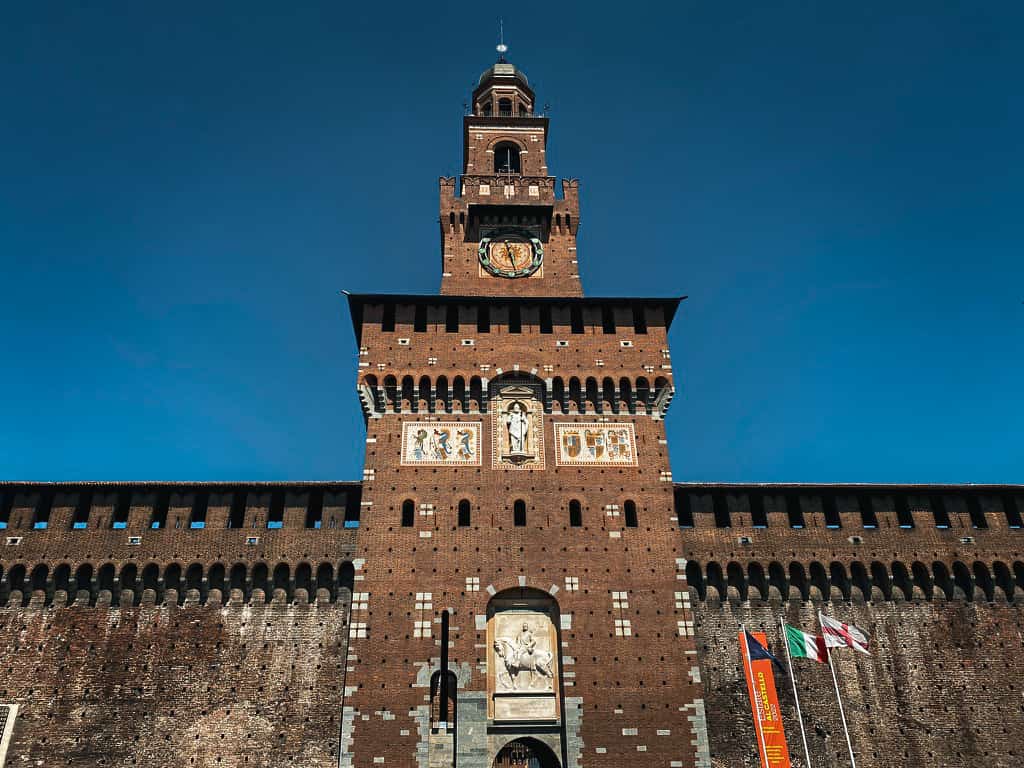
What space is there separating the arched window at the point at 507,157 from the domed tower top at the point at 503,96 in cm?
178

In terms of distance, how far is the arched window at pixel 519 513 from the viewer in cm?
2841

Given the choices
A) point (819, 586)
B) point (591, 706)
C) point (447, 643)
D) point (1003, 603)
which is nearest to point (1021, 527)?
point (1003, 603)

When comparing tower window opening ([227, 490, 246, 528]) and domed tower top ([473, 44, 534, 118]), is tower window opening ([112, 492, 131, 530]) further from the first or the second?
domed tower top ([473, 44, 534, 118])

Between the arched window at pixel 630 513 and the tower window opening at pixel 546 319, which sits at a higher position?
the tower window opening at pixel 546 319

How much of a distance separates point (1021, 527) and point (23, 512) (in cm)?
3627

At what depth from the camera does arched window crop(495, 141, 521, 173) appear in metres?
38.6

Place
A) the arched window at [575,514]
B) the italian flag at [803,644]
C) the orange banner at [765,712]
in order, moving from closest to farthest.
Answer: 1. the orange banner at [765,712]
2. the italian flag at [803,644]
3. the arched window at [575,514]

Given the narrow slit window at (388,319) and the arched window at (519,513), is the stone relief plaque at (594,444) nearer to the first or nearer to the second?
the arched window at (519,513)

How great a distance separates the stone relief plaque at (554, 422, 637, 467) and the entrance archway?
29.4ft

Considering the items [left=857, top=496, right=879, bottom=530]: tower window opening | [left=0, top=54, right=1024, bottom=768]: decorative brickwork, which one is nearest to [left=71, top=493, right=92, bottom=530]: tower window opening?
[left=0, top=54, right=1024, bottom=768]: decorative brickwork

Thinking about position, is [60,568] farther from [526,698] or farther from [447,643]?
[526,698]

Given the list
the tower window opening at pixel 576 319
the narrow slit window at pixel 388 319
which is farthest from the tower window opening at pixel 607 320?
the narrow slit window at pixel 388 319

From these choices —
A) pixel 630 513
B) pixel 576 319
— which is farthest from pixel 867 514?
pixel 576 319

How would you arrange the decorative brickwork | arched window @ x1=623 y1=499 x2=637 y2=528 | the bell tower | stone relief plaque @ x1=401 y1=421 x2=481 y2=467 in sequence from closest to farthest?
the decorative brickwork → arched window @ x1=623 y1=499 x2=637 y2=528 → stone relief plaque @ x1=401 y1=421 x2=481 y2=467 → the bell tower
